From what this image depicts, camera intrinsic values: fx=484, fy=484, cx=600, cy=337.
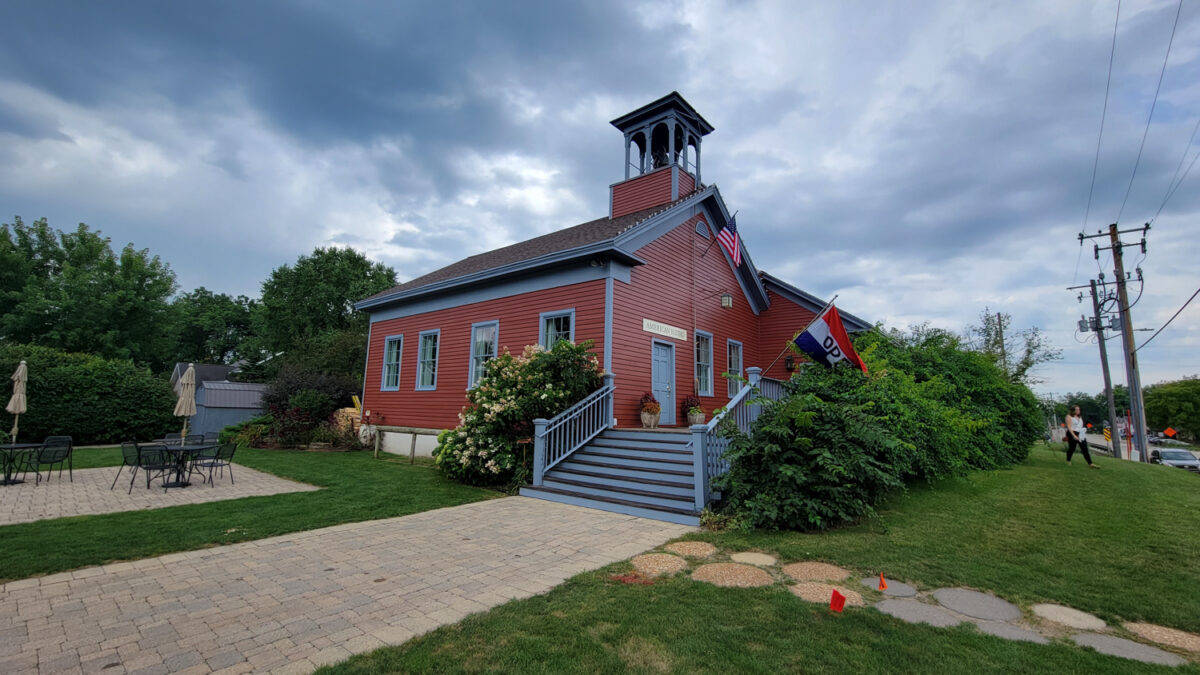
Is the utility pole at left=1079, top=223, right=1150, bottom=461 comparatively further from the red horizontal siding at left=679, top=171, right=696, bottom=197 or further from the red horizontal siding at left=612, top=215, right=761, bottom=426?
the red horizontal siding at left=679, top=171, right=696, bottom=197

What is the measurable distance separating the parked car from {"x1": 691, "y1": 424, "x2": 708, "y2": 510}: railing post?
30098 mm

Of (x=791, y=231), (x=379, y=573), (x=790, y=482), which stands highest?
(x=791, y=231)

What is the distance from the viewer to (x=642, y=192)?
1387 cm

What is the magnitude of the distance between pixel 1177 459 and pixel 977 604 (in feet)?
105

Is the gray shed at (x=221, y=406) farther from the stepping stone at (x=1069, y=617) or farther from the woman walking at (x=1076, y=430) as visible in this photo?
the woman walking at (x=1076, y=430)

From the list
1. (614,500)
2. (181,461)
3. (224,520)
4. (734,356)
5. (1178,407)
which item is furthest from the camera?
(1178,407)

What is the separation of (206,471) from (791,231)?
55.0 ft

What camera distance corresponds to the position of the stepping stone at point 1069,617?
10.3 feet

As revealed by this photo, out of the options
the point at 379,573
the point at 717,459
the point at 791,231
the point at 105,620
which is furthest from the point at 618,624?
the point at 791,231

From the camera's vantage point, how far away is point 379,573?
4.26m

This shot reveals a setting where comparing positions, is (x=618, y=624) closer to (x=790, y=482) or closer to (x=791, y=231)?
(x=790, y=482)

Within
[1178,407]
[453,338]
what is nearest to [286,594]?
[453,338]

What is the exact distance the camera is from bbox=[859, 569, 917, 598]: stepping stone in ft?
12.2

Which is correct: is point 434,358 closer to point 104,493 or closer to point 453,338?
point 453,338
